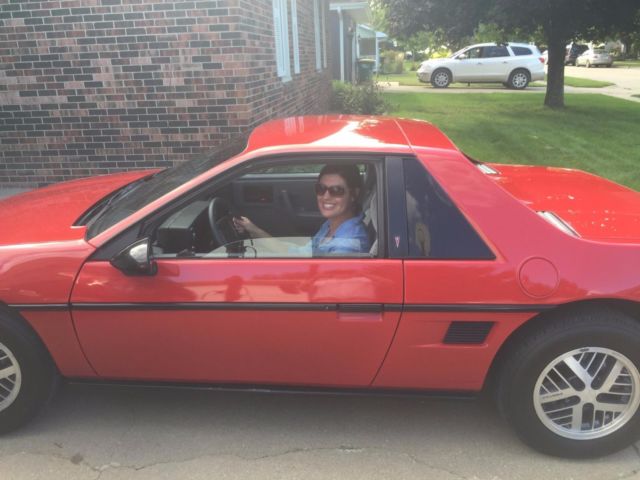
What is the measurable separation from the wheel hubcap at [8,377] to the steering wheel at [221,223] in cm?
109

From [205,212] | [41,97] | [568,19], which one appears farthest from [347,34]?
[205,212]

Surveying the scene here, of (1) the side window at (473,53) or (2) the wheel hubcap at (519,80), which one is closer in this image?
(2) the wheel hubcap at (519,80)

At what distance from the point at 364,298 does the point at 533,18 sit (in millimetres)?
11968

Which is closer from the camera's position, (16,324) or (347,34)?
(16,324)

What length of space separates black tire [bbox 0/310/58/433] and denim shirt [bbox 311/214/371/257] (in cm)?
137

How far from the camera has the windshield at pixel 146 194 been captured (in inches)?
101

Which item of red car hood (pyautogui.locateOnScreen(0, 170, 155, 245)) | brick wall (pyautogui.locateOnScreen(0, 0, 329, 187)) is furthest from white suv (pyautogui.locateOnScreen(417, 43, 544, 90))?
red car hood (pyautogui.locateOnScreen(0, 170, 155, 245))

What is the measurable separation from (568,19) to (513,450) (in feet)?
41.6

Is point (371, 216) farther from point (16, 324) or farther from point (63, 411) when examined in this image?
point (63, 411)

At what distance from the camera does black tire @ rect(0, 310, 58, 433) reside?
2.51m

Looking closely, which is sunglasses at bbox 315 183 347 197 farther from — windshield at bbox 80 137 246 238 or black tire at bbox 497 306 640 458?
black tire at bbox 497 306 640 458

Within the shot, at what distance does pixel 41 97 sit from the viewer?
657 cm

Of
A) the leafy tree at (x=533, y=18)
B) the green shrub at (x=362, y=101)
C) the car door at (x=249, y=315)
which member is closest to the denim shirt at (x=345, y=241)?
the car door at (x=249, y=315)

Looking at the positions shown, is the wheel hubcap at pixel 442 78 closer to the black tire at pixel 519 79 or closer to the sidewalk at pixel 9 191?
the black tire at pixel 519 79
